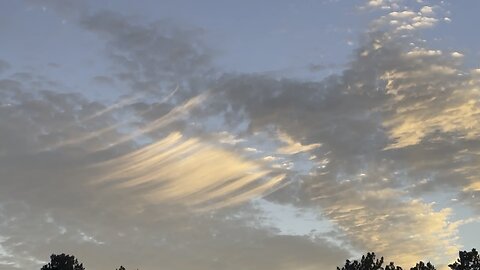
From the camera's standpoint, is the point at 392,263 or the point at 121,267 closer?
the point at 392,263

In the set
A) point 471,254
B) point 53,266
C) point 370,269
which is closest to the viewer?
point 471,254

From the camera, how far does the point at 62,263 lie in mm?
65125

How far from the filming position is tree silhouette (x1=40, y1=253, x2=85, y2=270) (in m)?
64.8

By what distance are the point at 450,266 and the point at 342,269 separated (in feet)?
32.7

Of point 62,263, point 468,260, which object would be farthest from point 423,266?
point 62,263

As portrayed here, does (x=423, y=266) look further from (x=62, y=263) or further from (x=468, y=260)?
(x=62, y=263)

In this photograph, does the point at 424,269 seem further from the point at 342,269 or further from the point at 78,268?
the point at 78,268

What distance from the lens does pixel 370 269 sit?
5616 centimetres

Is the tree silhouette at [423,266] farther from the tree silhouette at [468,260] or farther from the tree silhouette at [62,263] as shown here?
the tree silhouette at [62,263]

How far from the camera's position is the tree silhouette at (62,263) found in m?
64.8

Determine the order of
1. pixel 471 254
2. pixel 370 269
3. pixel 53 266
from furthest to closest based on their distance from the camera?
1. pixel 53 266
2. pixel 370 269
3. pixel 471 254

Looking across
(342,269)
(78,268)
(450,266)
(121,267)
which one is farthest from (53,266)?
(450,266)

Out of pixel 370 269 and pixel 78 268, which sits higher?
pixel 78 268

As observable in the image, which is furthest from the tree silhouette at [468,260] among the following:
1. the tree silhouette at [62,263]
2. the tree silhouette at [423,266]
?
the tree silhouette at [62,263]
